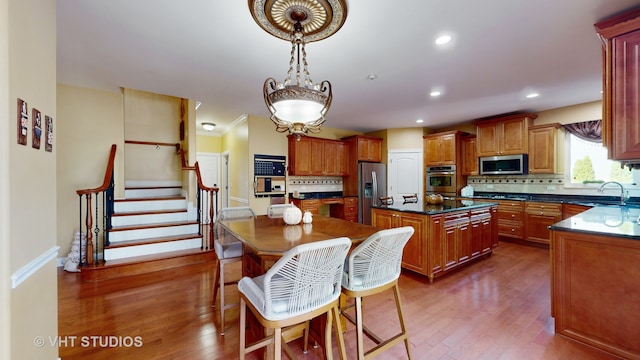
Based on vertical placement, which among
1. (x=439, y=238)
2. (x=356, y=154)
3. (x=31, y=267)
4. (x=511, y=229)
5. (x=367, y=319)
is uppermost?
(x=356, y=154)

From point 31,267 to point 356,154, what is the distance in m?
5.47

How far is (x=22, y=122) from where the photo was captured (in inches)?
47.7

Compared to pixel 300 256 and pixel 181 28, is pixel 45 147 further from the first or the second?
pixel 300 256

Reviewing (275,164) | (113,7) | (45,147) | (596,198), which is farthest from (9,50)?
(596,198)

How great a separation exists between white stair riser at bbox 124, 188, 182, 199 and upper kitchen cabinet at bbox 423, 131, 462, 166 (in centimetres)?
562

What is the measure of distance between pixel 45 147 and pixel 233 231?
1216 mm

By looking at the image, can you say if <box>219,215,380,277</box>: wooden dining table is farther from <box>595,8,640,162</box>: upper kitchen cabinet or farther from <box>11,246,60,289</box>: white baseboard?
<box>595,8,640,162</box>: upper kitchen cabinet

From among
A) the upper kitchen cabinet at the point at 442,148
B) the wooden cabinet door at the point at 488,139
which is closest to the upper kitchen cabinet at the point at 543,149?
the wooden cabinet door at the point at 488,139

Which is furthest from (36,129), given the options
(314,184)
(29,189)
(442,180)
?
(442,180)

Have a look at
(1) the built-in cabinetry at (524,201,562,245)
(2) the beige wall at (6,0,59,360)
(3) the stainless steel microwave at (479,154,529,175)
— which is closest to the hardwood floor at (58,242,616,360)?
(2) the beige wall at (6,0,59,360)

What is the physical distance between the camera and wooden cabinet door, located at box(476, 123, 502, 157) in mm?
5027

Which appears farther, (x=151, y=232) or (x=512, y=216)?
(x=512, y=216)

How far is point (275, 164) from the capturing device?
532 centimetres

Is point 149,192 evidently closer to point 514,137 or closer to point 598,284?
point 598,284
